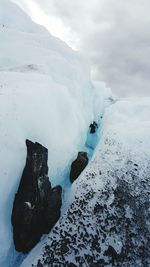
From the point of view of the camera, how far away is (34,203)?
1427 cm

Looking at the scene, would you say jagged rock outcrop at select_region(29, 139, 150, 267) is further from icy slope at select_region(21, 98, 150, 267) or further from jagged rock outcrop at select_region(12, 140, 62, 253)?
jagged rock outcrop at select_region(12, 140, 62, 253)

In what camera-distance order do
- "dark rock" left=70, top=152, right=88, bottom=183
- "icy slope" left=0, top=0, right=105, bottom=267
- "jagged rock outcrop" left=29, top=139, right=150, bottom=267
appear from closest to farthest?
1. "jagged rock outcrop" left=29, top=139, right=150, bottom=267
2. "icy slope" left=0, top=0, right=105, bottom=267
3. "dark rock" left=70, top=152, right=88, bottom=183

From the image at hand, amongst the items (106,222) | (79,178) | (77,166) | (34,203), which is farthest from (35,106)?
(106,222)

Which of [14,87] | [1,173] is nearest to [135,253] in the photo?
[1,173]

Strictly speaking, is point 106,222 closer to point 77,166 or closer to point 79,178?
point 79,178

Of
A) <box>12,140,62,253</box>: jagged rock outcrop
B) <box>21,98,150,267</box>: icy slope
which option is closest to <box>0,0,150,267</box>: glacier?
<box>21,98,150,267</box>: icy slope

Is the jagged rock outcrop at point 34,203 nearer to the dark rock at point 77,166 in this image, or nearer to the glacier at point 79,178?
the glacier at point 79,178

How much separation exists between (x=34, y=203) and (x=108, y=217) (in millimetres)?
4763

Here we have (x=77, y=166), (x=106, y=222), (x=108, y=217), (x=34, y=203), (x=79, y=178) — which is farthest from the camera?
(x=77, y=166)

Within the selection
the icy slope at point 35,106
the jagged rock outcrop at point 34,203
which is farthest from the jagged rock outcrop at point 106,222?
the icy slope at point 35,106

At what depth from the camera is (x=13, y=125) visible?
16.0 m

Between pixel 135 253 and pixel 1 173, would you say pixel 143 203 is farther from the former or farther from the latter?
pixel 1 173

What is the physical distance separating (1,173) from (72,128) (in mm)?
9913

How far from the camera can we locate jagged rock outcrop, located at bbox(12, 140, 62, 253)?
13492 mm
